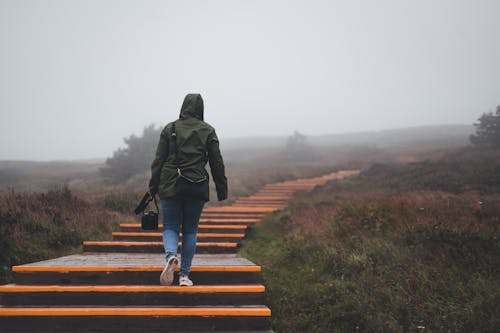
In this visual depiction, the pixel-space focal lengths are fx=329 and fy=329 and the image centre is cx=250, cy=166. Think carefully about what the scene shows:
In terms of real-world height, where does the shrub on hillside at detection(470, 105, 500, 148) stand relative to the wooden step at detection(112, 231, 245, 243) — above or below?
above

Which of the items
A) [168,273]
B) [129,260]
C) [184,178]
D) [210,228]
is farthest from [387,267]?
[129,260]

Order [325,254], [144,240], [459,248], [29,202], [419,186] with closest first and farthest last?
[459,248], [325,254], [144,240], [29,202], [419,186]

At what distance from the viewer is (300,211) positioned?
28.7 ft

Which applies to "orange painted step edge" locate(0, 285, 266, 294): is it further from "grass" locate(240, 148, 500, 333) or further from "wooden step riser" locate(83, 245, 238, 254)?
"wooden step riser" locate(83, 245, 238, 254)

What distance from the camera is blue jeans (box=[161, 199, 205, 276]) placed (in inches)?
149

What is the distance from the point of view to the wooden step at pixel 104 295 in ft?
12.1

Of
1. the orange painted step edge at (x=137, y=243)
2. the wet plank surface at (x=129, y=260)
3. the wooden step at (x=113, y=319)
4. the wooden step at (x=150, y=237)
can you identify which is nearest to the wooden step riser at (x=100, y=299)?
the wooden step at (x=113, y=319)

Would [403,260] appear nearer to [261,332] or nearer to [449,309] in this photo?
[449,309]

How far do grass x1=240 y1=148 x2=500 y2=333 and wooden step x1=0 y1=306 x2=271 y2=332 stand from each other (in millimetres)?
955

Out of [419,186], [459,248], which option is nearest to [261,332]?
[459,248]

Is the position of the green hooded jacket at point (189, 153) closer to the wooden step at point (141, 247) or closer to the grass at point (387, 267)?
the grass at point (387, 267)

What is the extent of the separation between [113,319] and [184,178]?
1624 millimetres

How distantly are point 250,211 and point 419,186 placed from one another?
5.62 meters

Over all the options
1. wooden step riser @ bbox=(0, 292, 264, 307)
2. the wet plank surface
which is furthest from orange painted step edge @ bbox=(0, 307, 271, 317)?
the wet plank surface
